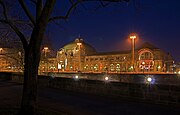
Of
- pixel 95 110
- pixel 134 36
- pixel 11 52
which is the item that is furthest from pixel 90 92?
pixel 134 36

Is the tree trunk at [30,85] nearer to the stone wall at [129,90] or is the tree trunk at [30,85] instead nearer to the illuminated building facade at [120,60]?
the stone wall at [129,90]

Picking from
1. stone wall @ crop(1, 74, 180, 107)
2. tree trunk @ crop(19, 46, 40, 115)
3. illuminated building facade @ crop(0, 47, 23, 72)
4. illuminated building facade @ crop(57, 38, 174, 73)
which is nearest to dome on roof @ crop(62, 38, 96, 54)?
illuminated building facade @ crop(57, 38, 174, 73)

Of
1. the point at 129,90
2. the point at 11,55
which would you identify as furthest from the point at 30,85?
the point at 11,55

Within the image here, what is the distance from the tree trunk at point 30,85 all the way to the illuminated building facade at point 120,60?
71.3 metres

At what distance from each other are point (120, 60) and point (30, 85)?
328 feet

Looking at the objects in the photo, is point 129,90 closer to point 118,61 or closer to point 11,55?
point 11,55

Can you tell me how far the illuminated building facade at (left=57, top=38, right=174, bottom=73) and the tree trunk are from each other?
7128cm

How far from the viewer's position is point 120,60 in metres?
107

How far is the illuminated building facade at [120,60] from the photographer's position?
95.6 m

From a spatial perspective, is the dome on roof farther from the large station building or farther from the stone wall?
the stone wall

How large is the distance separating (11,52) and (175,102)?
17.3 m

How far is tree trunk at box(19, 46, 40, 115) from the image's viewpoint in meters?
8.00

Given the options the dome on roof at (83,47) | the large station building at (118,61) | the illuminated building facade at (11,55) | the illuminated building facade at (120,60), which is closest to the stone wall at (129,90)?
the illuminated building facade at (11,55)

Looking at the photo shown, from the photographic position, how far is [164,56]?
3920 inches
